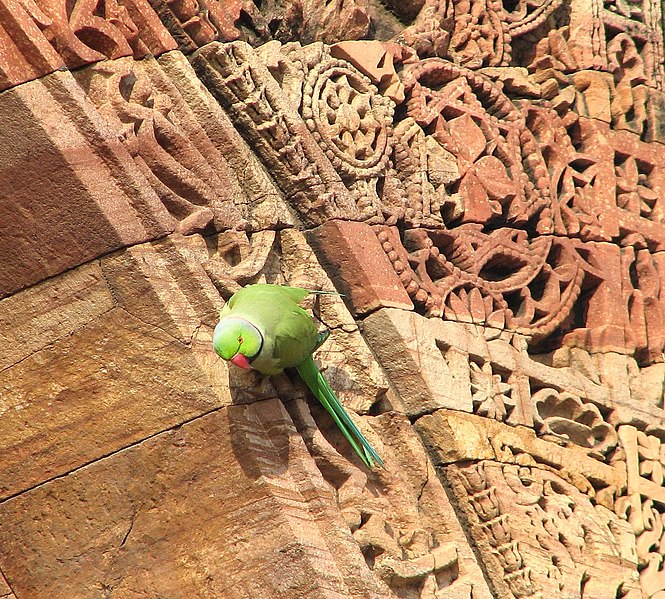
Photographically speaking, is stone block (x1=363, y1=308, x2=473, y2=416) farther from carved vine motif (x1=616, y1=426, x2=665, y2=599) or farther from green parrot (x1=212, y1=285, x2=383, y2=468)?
carved vine motif (x1=616, y1=426, x2=665, y2=599)

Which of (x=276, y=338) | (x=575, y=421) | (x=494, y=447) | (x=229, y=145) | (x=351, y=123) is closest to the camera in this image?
(x=276, y=338)

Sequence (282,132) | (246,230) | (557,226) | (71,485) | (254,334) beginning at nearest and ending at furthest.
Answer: (254,334)
(71,485)
(246,230)
(282,132)
(557,226)

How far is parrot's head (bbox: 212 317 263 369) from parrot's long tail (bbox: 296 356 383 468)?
1.38 feet

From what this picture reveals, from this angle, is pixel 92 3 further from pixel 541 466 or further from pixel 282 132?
pixel 541 466

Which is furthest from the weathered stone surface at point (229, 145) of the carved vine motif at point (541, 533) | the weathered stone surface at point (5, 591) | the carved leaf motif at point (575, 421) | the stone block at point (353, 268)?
the weathered stone surface at point (5, 591)

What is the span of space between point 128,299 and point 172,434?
1.72ft

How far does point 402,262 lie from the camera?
6426mm

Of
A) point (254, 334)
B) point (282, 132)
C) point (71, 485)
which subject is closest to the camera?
point (254, 334)

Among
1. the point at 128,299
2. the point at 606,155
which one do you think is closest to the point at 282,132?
the point at 128,299

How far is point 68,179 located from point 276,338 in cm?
100

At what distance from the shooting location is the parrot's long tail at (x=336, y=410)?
5.50 meters

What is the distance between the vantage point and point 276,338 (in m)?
5.18

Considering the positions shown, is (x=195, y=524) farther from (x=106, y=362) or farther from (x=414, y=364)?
(x=414, y=364)

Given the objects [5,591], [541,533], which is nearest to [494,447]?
[541,533]
